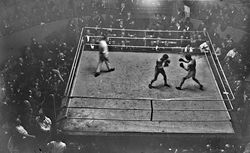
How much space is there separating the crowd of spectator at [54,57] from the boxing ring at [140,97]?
17.4 inches

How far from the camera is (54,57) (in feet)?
41.4

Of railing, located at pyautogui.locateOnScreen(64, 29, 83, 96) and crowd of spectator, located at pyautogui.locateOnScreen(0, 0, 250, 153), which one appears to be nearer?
crowd of spectator, located at pyautogui.locateOnScreen(0, 0, 250, 153)

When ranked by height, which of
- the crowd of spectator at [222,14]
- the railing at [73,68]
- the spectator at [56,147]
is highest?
the crowd of spectator at [222,14]

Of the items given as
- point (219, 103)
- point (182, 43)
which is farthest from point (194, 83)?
point (182, 43)

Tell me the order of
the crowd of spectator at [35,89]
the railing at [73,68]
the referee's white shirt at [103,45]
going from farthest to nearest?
the referee's white shirt at [103,45] < the railing at [73,68] < the crowd of spectator at [35,89]

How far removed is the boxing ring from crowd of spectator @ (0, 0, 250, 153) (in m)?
0.44

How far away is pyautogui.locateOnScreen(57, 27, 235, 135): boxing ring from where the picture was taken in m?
10.1

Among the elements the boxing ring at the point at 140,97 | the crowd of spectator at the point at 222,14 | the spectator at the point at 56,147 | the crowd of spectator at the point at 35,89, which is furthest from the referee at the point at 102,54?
the crowd of spectator at the point at 222,14

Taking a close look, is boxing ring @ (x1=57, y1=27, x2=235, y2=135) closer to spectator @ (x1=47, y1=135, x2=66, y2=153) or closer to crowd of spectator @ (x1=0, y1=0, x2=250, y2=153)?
crowd of spectator @ (x1=0, y1=0, x2=250, y2=153)

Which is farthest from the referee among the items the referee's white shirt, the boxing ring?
the boxing ring

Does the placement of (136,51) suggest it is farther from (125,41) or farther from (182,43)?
(182,43)

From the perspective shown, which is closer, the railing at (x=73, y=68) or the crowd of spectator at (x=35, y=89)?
the crowd of spectator at (x=35, y=89)

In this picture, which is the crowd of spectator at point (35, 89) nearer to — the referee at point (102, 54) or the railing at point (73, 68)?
the railing at point (73, 68)

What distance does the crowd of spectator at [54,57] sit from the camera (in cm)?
957
